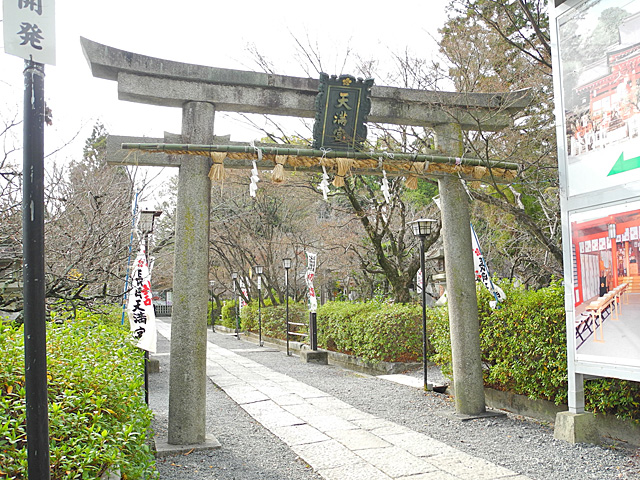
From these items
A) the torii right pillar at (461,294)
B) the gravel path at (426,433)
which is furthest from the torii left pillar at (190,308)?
the torii right pillar at (461,294)

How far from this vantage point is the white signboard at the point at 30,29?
2.39 meters

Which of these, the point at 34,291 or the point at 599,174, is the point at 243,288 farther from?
the point at 34,291

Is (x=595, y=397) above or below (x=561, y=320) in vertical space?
below

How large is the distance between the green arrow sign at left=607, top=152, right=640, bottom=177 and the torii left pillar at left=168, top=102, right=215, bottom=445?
449 centimetres

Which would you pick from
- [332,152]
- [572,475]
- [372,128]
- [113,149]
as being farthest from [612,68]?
[372,128]

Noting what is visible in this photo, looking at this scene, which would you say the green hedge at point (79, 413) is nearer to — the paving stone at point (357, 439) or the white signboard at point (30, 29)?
the white signboard at point (30, 29)

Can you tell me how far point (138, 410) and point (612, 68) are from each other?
5547mm

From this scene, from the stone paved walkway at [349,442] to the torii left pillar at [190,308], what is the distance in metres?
1.26

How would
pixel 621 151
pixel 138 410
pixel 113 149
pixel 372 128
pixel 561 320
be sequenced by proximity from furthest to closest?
1. pixel 372 128
2. pixel 561 320
3. pixel 113 149
4. pixel 621 151
5. pixel 138 410

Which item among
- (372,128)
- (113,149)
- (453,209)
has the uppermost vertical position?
(372,128)

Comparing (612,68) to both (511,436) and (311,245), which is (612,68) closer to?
→ (511,436)

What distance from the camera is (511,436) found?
Answer: 20.0ft

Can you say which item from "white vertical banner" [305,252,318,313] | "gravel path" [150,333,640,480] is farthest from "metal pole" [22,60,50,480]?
"white vertical banner" [305,252,318,313]

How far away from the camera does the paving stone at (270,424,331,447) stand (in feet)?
20.2
